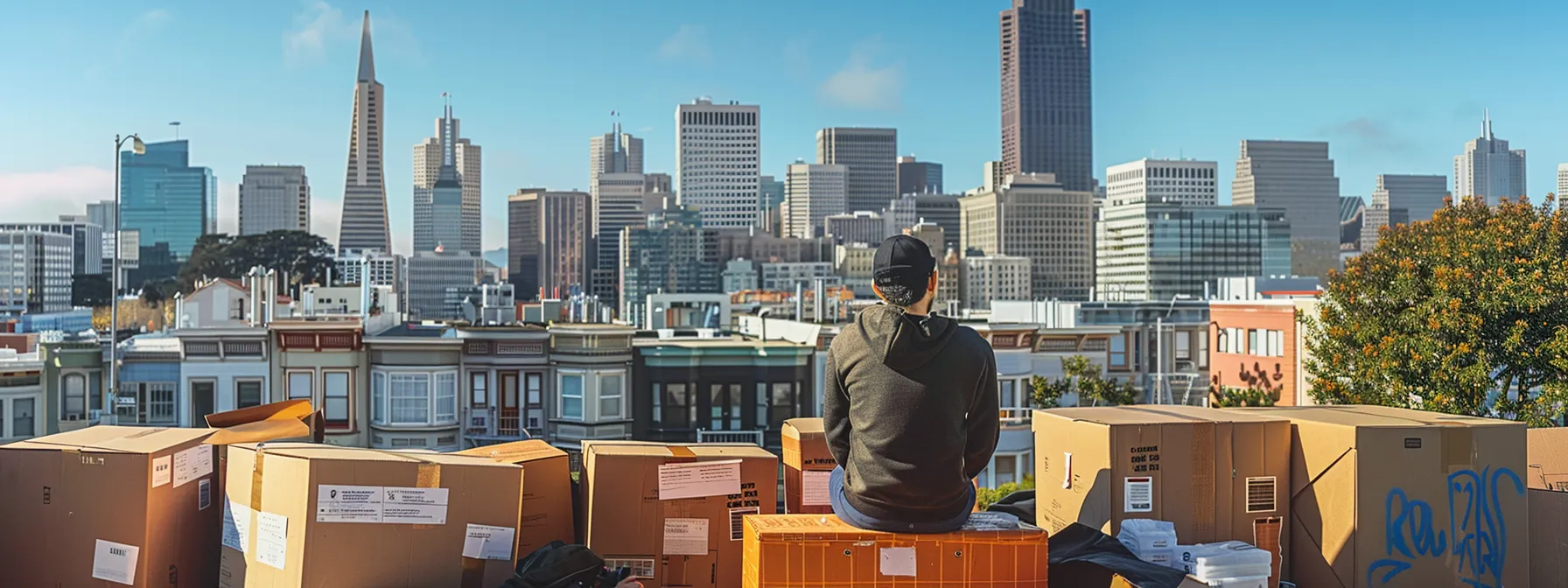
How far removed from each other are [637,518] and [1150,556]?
2.70 metres

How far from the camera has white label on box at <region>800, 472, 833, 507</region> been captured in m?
7.56

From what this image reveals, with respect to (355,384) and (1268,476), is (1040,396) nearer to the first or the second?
(355,384)

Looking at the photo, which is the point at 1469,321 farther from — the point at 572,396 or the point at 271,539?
the point at 572,396

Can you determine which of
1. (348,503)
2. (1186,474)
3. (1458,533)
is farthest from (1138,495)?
(348,503)

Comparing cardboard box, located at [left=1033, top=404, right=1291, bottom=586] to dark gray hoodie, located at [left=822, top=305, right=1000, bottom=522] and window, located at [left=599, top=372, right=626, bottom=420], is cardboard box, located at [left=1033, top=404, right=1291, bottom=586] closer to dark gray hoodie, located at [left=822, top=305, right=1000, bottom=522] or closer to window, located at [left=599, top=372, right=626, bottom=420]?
dark gray hoodie, located at [left=822, top=305, right=1000, bottom=522]

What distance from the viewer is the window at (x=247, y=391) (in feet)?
93.0

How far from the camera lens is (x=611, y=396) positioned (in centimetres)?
2881

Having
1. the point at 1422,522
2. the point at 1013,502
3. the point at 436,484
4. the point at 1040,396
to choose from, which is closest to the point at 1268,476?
the point at 1422,522

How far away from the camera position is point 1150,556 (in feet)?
22.2

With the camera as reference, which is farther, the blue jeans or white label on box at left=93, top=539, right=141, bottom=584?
white label on box at left=93, top=539, right=141, bottom=584

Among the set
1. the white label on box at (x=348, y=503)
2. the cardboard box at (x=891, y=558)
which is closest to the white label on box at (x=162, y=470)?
the white label on box at (x=348, y=503)

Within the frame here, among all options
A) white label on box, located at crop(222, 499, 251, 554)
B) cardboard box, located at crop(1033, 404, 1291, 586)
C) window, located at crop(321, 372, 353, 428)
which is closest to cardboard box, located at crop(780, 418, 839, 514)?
cardboard box, located at crop(1033, 404, 1291, 586)

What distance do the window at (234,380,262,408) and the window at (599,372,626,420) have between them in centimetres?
736

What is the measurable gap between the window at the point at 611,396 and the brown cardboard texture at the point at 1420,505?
22.6 metres
